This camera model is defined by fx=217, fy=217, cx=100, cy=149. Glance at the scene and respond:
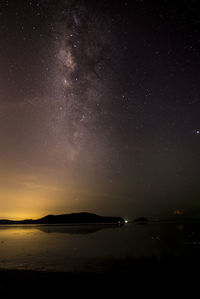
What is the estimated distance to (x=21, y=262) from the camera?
15.9 m

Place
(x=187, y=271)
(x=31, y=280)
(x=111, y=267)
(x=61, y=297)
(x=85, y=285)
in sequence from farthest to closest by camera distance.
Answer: (x=111, y=267)
(x=187, y=271)
(x=31, y=280)
(x=85, y=285)
(x=61, y=297)

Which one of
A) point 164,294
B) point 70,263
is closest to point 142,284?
point 164,294

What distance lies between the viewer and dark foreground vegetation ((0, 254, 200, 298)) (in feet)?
28.9

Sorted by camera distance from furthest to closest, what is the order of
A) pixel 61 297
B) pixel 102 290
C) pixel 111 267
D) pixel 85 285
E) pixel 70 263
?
pixel 70 263 < pixel 111 267 < pixel 85 285 < pixel 102 290 < pixel 61 297

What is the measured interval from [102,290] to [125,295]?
1.11 metres

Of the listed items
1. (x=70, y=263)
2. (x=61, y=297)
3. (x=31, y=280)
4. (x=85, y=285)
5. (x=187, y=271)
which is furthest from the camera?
(x=70, y=263)

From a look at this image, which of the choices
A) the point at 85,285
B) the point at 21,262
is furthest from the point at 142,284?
the point at 21,262

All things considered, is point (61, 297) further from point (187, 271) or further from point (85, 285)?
point (187, 271)

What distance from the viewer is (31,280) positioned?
35.4 ft

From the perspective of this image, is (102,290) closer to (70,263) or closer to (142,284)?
(142,284)

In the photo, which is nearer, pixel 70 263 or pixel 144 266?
pixel 144 266

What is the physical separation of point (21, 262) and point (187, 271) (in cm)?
1139

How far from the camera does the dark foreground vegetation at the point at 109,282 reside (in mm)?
8820

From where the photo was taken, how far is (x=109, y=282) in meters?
10.4
